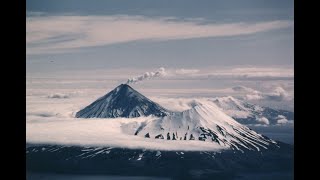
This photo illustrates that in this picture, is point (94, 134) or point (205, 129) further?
point (205, 129)

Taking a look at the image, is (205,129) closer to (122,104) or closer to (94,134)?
(122,104)

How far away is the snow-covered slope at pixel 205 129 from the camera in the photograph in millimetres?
9070

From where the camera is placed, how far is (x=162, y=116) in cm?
1005

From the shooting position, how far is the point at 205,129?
11.4m

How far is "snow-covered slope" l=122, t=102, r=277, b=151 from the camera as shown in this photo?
907cm

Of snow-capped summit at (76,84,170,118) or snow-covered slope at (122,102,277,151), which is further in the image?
snow-covered slope at (122,102,277,151)

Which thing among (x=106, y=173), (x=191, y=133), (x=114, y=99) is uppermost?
(x=114, y=99)

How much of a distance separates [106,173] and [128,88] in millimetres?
2404

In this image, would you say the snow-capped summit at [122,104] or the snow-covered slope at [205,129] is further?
the snow-covered slope at [205,129]
